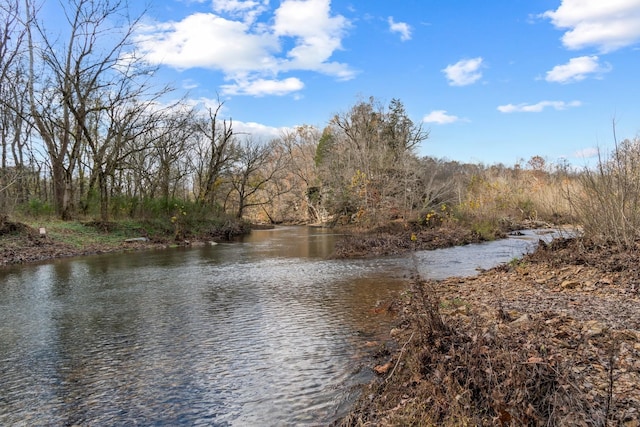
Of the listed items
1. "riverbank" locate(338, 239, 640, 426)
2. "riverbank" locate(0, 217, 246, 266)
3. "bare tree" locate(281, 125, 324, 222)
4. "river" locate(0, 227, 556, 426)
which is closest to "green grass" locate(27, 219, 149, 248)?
"riverbank" locate(0, 217, 246, 266)

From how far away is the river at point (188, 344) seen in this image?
14.9 ft

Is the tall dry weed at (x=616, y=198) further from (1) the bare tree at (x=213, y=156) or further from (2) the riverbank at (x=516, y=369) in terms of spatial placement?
(1) the bare tree at (x=213, y=156)

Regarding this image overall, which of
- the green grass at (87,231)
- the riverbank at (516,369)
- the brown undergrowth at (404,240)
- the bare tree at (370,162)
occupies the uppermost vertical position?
the bare tree at (370,162)

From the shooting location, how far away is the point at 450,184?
32.0m

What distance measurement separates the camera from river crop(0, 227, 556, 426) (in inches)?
179

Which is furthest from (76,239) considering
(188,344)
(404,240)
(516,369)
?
(516,369)

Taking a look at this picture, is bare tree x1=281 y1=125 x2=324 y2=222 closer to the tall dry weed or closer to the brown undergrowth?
the brown undergrowth

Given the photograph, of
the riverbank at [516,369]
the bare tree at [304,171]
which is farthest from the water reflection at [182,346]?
the bare tree at [304,171]

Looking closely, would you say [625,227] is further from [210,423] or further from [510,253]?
[210,423]

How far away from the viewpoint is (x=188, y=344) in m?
6.61

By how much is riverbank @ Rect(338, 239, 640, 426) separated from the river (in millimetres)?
774

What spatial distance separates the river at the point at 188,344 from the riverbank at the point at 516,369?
0.77 meters

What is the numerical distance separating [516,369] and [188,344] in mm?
4812

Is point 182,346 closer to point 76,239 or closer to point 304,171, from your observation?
point 76,239
